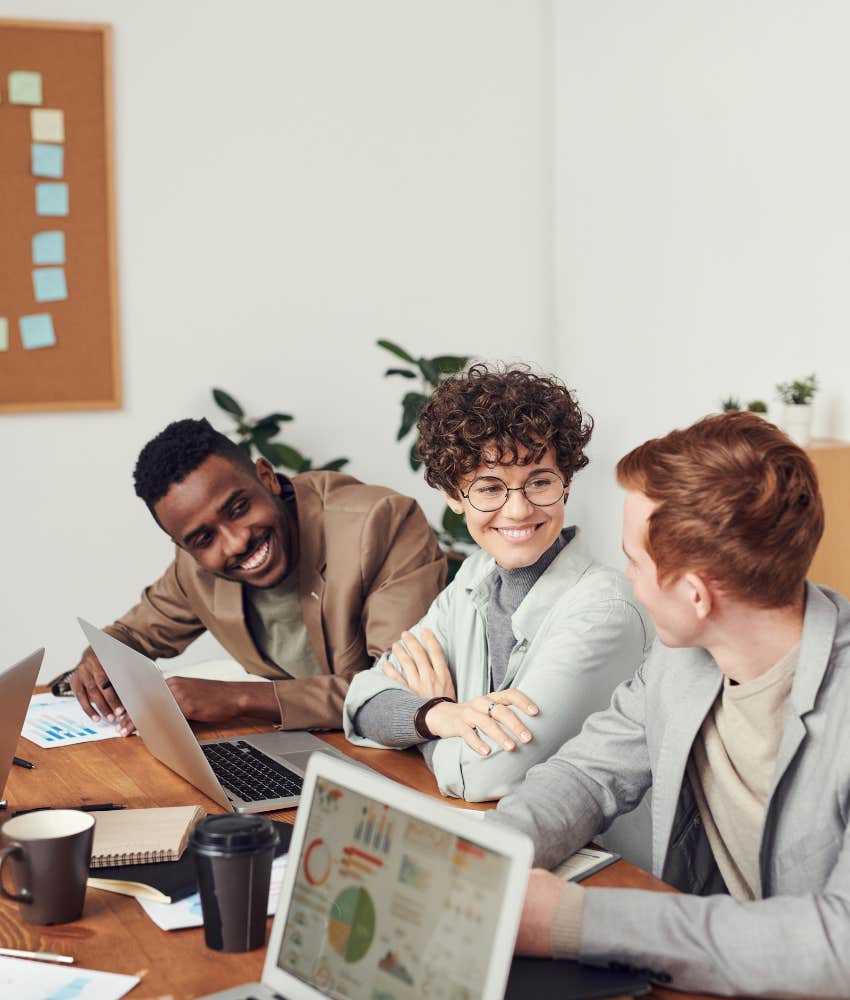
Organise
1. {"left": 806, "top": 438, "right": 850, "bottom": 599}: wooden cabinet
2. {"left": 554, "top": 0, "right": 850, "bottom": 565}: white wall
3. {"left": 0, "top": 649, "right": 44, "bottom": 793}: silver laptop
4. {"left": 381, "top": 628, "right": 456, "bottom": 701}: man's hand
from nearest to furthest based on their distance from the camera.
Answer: {"left": 0, "top": 649, "right": 44, "bottom": 793}: silver laptop → {"left": 381, "top": 628, "right": 456, "bottom": 701}: man's hand → {"left": 806, "top": 438, "right": 850, "bottom": 599}: wooden cabinet → {"left": 554, "top": 0, "right": 850, "bottom": 565}: white wall

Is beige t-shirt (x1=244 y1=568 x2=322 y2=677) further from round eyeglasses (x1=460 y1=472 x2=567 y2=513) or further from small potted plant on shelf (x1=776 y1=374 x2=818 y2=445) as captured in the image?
small potted plant on shelf (x1=776 y1=374 x2=818 y2=445)

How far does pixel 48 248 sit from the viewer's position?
375cm

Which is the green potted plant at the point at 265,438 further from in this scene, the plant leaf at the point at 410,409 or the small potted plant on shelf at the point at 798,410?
the small potted plant on shelf at the point at 798,410

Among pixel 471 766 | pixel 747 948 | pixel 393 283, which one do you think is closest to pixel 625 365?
pixel 393 283

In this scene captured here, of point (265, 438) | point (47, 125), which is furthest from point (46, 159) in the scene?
point (265, 438)

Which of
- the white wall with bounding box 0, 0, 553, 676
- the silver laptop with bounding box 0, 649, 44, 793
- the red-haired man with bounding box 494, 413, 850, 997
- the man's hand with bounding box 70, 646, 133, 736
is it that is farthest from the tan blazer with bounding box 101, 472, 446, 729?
the white wall with bounding box 0, 0, 553, 676

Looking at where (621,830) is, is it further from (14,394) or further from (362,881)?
(14,394)

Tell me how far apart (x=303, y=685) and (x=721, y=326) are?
6.11 feet

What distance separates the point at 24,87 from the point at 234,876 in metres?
3.18

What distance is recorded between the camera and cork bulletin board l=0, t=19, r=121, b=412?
12.1 feet

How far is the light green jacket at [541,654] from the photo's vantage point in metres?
1.64

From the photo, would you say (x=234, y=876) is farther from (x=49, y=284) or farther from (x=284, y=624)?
(x=49, y=284)

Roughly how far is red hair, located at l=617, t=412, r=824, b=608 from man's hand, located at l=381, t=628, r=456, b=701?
671mm

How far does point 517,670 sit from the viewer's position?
72.7 inches
